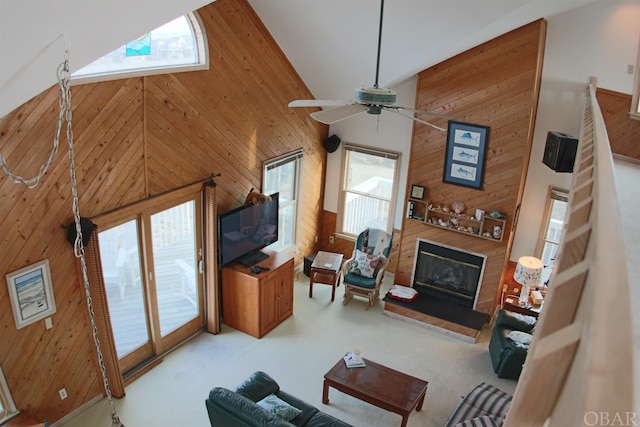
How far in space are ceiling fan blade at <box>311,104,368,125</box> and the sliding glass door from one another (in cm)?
228

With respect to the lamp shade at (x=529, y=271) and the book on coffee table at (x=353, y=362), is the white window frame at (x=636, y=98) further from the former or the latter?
the book on coffee table at (x=353, y=362)

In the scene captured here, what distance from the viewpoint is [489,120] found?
21.4ft

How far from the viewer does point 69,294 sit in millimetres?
4754

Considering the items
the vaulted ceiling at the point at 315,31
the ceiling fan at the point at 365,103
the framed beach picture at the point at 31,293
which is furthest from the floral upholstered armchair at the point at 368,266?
the framed beach picture at the point at 31,293

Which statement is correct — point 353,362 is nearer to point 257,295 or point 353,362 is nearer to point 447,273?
point 257,295

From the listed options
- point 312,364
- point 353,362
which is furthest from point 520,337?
point 312,364

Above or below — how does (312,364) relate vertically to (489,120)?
below

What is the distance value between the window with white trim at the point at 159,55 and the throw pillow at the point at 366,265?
139 inches

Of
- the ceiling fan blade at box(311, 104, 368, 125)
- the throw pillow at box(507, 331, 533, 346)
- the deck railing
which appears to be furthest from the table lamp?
the deck railing

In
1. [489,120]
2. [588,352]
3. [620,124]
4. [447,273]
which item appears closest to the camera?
[588,352]

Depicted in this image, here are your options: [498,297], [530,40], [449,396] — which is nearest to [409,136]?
[530,40]

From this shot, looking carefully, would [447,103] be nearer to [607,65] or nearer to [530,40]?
[530,40]

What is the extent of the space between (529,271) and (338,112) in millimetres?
3903

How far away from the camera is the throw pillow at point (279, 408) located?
14.8 ft
